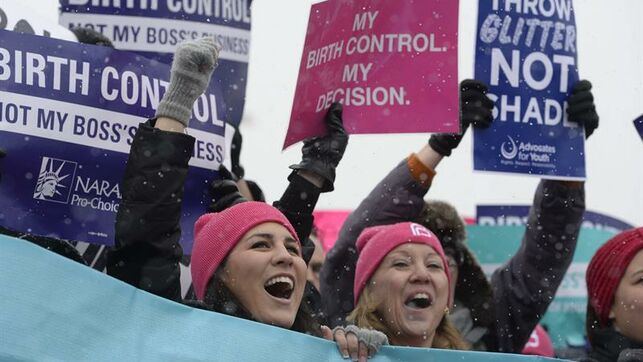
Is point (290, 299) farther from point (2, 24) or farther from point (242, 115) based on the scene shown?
point (242, 115)

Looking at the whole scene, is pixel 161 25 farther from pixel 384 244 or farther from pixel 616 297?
pixel 616 297

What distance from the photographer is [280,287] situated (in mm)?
4207

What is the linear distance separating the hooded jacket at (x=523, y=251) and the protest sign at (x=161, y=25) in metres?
1.00

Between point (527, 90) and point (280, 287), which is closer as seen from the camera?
point (280, 287)

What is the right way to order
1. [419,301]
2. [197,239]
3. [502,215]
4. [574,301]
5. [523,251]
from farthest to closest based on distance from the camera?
1. [574,301]
2. [502,215]
3. [523,251]
4. [419,301]
5. [197,239]

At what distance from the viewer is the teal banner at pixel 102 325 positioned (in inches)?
126

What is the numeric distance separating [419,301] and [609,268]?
0.74 meters

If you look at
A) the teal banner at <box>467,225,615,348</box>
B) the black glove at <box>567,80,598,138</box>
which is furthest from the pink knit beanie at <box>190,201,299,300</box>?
the teal banner at <box>467,225,615,348</box>

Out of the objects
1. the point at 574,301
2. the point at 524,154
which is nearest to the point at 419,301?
the point at 524,154

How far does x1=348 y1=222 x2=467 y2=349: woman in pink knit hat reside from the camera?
4.74 metres

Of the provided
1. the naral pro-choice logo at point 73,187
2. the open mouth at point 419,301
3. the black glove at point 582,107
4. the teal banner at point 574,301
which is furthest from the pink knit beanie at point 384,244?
the teal banner at point 574,301

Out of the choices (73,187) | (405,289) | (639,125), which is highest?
(639,125)

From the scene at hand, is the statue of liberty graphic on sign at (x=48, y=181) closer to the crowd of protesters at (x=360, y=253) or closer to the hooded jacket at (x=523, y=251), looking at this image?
the crowd of protesters at (x=360, y=253)

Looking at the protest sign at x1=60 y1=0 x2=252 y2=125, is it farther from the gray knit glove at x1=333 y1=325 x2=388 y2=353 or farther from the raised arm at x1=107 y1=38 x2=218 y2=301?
the gray knit glove at x1=333 y1=325 x2=388 y2=353
